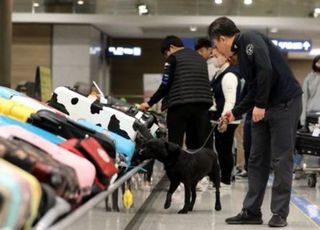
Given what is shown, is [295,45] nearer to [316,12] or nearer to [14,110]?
[316,12]

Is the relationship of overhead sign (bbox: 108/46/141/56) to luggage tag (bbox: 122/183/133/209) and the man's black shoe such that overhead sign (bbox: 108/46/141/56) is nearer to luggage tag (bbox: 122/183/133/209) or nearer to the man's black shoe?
the man's black shoe

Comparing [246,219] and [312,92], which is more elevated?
[312,92]

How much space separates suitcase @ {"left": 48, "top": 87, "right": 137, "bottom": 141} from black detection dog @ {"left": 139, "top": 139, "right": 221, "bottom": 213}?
0.70 ft

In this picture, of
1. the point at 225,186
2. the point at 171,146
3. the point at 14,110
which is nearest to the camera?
the point at 14,110

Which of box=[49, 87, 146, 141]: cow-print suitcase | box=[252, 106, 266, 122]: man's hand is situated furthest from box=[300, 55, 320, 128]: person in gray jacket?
box=[49, 87, 146, 141]: cow-print suitcase

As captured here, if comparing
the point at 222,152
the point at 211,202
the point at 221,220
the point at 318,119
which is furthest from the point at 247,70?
the point at 318,119

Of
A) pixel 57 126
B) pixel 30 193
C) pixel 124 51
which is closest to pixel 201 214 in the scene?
pixel 57 126

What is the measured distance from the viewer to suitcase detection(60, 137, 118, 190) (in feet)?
8.60

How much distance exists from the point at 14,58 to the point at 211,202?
1266 cm

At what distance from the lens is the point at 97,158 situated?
8.67 feet

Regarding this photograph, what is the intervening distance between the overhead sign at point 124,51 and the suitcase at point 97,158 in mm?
16481

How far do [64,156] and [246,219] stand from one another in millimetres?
2240

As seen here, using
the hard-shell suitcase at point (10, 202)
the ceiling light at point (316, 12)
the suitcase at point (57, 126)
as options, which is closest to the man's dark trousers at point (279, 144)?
the suitcase at point (57, 126)

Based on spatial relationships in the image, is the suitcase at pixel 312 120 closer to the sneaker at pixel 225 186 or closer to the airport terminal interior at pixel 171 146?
the airport terminal interior at pixel 171 146
